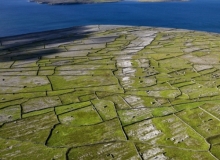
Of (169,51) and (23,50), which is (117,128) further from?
(23,50)

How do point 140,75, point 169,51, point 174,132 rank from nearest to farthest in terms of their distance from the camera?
point 174,132
point 140,75
point 169,51

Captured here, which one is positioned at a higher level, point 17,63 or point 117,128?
point 117,128

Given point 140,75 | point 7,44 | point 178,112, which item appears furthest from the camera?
point 7,44

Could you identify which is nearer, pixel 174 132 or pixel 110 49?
pixel 174 132

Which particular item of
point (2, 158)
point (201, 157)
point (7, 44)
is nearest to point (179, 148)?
point (201, 157)

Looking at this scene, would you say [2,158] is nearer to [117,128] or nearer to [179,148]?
[117,128]

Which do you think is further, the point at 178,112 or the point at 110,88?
the point at 110,88

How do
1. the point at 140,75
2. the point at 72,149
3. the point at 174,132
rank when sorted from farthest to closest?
the point at 140,75 < the point at 174,132 < the point at 72,149

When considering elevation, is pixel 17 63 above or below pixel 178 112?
below

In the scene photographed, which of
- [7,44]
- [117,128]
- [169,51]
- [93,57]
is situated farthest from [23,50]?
[117,128]

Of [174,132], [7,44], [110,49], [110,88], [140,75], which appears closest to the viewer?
[174,132]
